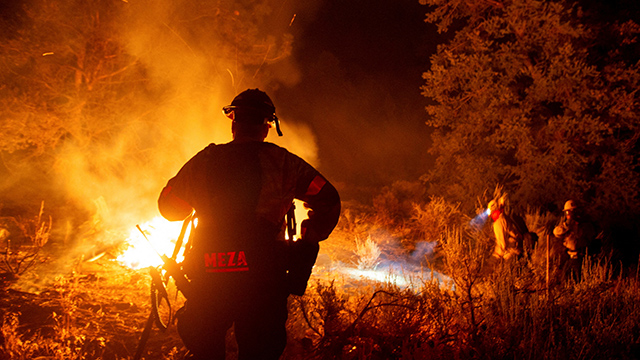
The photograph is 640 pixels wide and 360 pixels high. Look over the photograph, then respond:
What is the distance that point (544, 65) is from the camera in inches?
390

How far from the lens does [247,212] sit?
225cm

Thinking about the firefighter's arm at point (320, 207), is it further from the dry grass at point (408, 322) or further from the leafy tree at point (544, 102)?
the leafy tree at point (544, 102)

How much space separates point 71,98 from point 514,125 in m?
10.9

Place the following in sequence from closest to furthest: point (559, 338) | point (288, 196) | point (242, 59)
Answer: point (288, 196), point (559, 338), point (242, 59)

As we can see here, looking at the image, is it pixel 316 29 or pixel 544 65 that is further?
pixel 316 29

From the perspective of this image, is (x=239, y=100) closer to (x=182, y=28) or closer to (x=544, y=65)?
(x=182, y=28)

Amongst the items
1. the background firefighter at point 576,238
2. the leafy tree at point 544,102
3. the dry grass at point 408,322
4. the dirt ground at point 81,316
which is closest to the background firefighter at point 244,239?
the dry grass at point 408,322

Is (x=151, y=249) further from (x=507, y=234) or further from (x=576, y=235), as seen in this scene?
(x=576, y=235)

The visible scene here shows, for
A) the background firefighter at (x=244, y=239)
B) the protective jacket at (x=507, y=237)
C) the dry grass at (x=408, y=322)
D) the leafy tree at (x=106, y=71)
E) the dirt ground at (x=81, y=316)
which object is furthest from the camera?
the leafy tree at (x=106, y=71)

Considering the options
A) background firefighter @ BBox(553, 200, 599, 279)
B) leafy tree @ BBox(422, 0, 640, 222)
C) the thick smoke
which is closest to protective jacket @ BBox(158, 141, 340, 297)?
background firefighter @ BBox(553, 200, 599, 279)

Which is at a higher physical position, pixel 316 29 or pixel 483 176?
pixel 316 29

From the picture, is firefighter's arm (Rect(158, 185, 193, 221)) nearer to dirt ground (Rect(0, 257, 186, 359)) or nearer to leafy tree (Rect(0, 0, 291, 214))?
dirt ground (Rect(0, 257, 186, 359))

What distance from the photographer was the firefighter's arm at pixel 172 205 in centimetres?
246

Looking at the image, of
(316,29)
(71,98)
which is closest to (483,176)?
(71,98)
